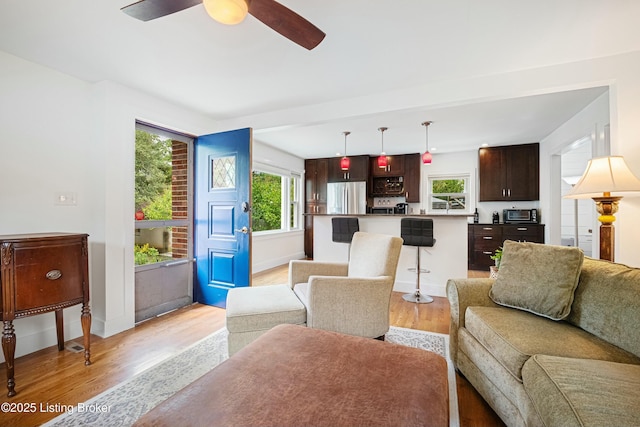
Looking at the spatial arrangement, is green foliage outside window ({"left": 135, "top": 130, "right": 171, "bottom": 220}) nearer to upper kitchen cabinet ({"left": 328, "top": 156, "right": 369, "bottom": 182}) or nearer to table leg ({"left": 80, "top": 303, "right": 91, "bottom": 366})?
table leg ({"left": 80, "top": 303, "right": 91, "bottom": 366})

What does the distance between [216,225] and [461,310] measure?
2.65 meters

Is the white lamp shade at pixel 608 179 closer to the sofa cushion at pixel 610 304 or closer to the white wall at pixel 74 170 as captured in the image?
the sofa cushion at pixel 610 304

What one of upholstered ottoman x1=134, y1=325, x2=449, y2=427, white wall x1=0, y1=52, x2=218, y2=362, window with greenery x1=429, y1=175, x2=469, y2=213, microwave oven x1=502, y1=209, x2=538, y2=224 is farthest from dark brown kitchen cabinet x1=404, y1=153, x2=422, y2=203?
upholstered ottoman x1=134, y1=325, x2=449, y2=427

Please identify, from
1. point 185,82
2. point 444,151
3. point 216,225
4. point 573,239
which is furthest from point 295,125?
point 573,239

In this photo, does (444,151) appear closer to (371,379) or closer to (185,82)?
(185,82)

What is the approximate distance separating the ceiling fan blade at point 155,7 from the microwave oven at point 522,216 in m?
5.74

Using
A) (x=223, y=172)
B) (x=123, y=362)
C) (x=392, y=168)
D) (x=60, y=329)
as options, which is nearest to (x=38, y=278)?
(x=60, y=329)

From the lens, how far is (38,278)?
1926 millimetres

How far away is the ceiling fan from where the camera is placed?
1.16 m

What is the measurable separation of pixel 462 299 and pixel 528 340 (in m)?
0.55

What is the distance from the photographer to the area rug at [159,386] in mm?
1529

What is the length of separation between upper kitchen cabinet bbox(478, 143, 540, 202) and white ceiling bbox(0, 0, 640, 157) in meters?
2.06

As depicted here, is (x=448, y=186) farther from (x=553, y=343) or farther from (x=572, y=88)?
(x=553, y=343)

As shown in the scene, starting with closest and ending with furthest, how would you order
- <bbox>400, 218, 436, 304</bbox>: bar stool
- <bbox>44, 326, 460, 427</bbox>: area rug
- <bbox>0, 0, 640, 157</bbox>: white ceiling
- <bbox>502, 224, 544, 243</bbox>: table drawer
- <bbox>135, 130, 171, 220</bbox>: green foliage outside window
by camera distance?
1. <bbox>44, 326, 460, 427</bbox>: area rug
2. <bbox>0, 0, 640, 157</bbox>: white ceiling
3. <bbox>135, 130, 171, 220</bbox>: green foliage outside window
4. <bbox>400, 218, 436, 304</bbox>: bar stool
5. <bbox>502, 224, 544, 243</bbox>: table drawer
